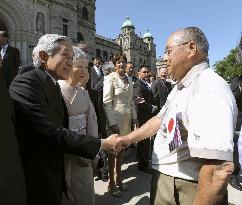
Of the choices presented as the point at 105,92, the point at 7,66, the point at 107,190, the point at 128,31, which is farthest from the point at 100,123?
the point at 128,31

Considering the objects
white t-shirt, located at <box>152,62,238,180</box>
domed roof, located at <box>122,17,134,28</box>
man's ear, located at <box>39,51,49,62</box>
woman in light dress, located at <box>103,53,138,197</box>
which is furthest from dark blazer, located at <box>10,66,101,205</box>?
domed roof, located at <box>122,17,134,28</box>

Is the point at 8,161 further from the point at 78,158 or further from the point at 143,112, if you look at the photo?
the point at 143,112

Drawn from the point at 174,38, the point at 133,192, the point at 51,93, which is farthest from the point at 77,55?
the point at 133,192

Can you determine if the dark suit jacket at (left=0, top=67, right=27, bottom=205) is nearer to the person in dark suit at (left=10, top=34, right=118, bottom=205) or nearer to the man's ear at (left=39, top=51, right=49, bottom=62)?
the person in dark suit at (left=10, top=34, right=118, bottom=205)

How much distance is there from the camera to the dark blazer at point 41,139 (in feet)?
7.96

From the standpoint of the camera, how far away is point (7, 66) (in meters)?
6.48

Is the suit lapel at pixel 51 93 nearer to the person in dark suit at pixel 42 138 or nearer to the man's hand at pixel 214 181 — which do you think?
the person in dark suit at pixel 42 138

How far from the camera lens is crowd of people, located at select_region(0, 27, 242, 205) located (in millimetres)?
1765

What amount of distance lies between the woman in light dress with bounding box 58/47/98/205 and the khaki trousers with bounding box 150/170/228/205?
2.67ft

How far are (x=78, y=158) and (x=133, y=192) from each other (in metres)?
2.37

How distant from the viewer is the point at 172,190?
224 centimetres

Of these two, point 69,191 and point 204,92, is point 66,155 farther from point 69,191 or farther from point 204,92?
point 204,92

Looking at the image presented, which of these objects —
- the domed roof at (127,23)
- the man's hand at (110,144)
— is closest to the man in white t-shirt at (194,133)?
the man's hand at (110,144)

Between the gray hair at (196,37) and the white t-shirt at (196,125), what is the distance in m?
0.12
